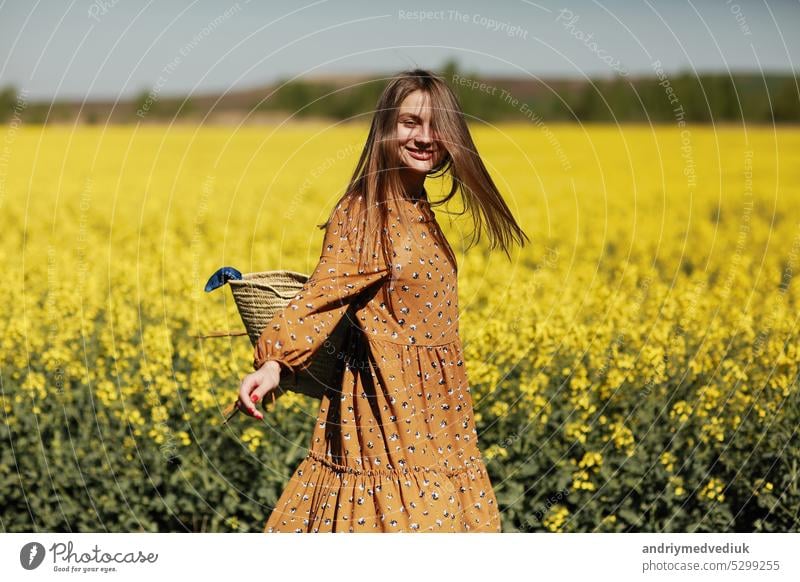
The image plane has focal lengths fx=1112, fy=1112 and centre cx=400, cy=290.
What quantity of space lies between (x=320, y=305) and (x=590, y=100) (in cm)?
1335

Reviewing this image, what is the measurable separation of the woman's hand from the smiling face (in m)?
0.68

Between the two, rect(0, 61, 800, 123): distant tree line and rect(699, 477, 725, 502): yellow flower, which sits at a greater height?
rect(0, 61, 800, 123): distant tree line

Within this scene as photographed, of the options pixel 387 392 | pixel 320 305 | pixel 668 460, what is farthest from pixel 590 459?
pixel 320 305

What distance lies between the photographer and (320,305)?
2957 millimetres

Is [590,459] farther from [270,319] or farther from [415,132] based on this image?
[415,132]

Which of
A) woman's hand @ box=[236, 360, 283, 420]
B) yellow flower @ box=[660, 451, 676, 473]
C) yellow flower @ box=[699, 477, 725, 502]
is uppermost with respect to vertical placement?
woman's hand @ box=[236, 360, 283, 420]

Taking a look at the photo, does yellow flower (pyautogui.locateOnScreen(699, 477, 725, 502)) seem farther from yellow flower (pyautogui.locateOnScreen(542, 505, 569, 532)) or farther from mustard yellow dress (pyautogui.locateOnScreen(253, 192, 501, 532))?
mustard yellow dress (pyautogui.locateOnScreen(253, 192, 501, 532))

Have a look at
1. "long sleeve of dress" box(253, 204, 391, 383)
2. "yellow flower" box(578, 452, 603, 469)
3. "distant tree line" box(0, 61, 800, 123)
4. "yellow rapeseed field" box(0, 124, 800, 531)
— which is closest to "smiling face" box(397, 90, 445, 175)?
"long sleeve of dress" box(253, 204, 391, 383)

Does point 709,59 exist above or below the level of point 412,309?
above

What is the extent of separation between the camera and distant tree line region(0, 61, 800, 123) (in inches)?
473

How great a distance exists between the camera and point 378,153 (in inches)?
120
